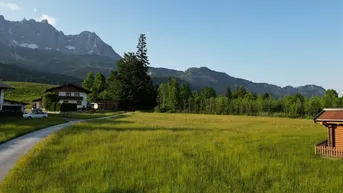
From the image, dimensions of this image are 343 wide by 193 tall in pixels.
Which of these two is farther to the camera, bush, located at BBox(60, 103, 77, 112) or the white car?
bush, located at BBox(60, 103, 77, 112)

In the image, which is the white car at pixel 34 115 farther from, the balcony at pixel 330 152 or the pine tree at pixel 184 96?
the pine tree at pixel 184 96

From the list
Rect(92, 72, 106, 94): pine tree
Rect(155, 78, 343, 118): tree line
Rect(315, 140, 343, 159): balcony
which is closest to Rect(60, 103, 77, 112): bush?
Rect(155, 78, 343, 118): tree line

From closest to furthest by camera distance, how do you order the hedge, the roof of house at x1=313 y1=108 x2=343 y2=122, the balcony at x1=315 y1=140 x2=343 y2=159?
1. the balcony at x1=315 y1=140 x2=343 y2=159
2. the roof of house at x1=313 y1=108 x2=343 y2=122
3. the hedge

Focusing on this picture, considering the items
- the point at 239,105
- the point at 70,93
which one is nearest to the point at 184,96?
the point at 239,105

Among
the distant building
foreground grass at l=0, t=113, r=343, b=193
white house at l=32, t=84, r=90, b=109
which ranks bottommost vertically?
foreground grass at l=0, t=113, r=343, b=193

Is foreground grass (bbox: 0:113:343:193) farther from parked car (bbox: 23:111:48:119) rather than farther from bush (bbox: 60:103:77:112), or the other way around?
bush (bbox: 60:103:77:112)

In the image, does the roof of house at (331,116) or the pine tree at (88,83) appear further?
the pine tree at (88,83)

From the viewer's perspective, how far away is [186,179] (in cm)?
1202

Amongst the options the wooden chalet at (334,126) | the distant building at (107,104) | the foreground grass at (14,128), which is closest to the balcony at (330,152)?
the wooden chalet at (334,126)

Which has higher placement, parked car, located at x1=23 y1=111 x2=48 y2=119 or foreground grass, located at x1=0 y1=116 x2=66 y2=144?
parked car, located at x1=23 y1=111 x2=48 y2=119

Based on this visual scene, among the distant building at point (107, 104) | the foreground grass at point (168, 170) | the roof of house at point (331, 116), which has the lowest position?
the foreground grass at point (168, 170)

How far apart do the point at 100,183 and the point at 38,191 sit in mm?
2148

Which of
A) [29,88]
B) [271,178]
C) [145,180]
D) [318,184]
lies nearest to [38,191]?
[145,180]

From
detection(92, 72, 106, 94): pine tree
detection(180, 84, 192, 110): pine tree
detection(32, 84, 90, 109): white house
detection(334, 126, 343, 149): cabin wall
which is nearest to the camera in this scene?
detection(334, 126, 343, 149): cabin wall
